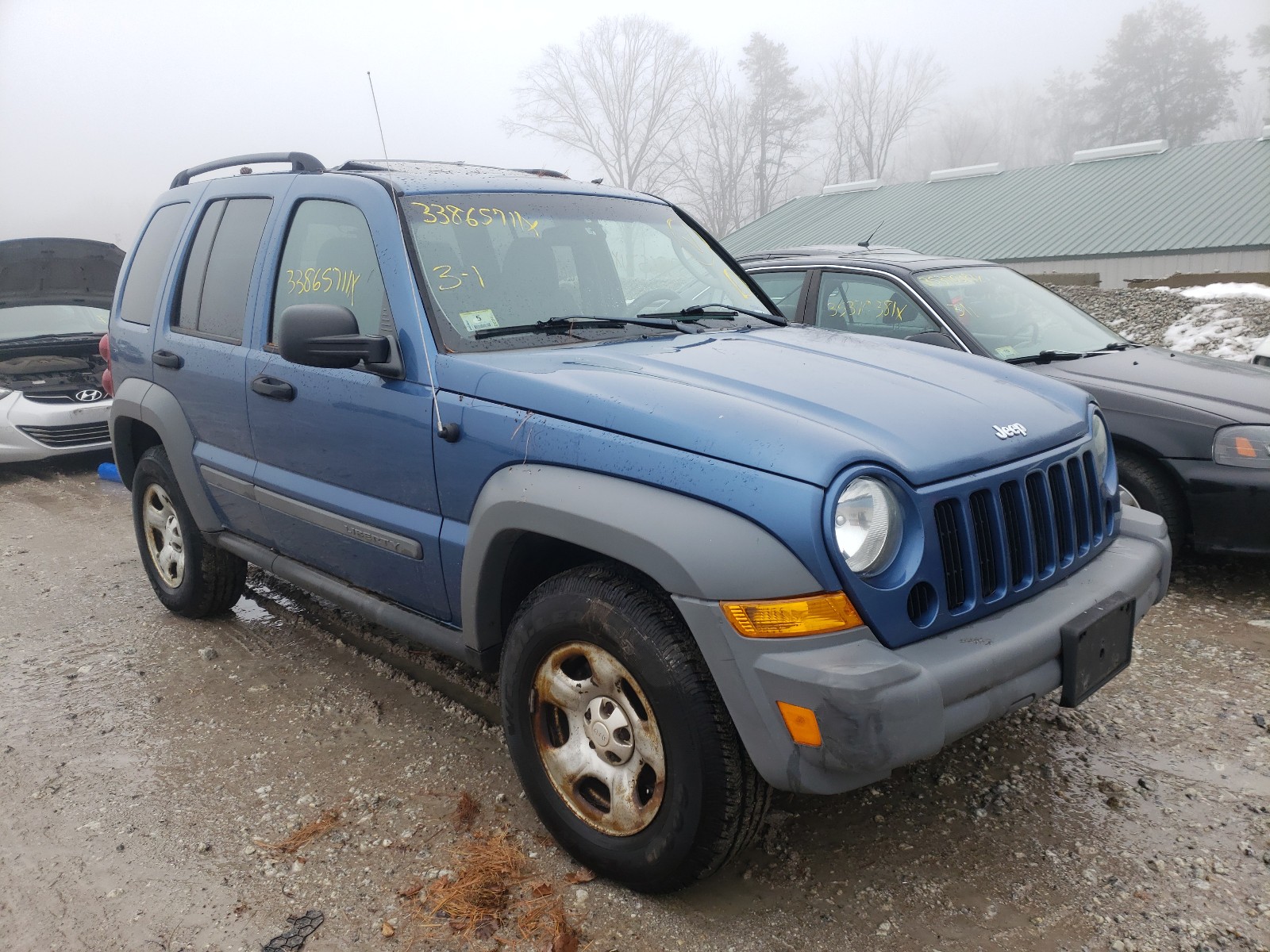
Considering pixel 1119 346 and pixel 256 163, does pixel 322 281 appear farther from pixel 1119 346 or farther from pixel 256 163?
pixel 1119 346

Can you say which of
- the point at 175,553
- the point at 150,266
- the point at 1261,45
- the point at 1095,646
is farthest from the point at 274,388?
the point at 1261,45

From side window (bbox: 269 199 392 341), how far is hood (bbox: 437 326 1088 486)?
47cm

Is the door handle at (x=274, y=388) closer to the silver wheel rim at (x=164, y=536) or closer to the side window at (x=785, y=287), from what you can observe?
the silver wheel rim at (x=164, y=536)

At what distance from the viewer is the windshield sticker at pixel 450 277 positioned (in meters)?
3.10

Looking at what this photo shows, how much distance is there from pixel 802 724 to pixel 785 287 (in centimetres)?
429

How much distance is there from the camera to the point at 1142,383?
4785 mm

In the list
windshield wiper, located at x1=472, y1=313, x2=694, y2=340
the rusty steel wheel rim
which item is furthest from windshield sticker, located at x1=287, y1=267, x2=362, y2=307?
the rusty steel wheel rim

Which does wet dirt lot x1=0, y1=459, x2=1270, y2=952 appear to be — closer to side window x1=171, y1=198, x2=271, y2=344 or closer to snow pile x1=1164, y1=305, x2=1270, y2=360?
side window x1=171, y1=198, x2=271, y2=344

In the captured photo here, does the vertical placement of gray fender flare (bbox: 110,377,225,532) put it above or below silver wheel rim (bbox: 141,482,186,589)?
above

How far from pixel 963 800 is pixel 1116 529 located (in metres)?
0.97

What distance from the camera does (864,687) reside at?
2086mm

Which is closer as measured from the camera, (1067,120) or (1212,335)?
(1212,335)

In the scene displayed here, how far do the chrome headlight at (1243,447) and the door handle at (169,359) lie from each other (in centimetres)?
453

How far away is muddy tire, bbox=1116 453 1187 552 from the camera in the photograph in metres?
4.56
